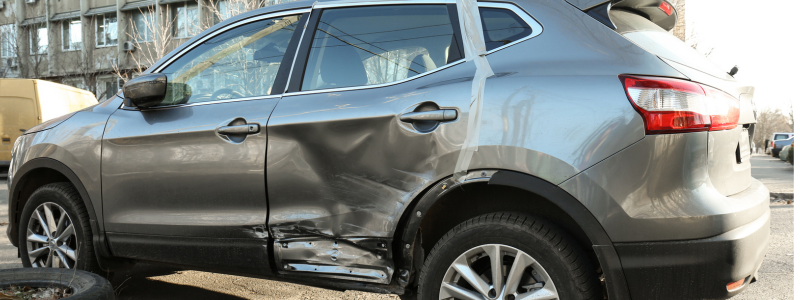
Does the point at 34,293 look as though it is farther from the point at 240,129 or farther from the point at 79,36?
the point at 79,36

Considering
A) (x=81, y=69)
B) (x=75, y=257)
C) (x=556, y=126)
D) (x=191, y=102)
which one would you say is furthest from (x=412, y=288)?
(x=81, y=69)

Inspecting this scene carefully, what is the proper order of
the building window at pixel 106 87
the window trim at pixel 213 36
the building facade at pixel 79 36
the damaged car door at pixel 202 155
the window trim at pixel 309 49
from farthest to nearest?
the building window at pixel 106 87, the building facade at pixel 79 36, the window trim at pixel 213 36, the damaged car door at pixel 202 155, the window trim at pixel 309 49

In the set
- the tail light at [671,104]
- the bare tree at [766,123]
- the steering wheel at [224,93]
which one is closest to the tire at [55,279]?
the steering wheel at [224,93]

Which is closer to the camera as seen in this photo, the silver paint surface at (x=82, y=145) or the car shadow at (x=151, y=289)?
the silver paint surface at (x=82, y=145)

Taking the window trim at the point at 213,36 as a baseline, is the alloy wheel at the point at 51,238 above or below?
below

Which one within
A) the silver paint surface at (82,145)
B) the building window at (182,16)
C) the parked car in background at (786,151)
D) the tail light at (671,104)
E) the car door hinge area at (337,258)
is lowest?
the parked car in background at (786,151)

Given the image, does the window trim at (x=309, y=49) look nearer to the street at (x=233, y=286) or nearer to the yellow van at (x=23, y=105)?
the street at (x=233, y=286)

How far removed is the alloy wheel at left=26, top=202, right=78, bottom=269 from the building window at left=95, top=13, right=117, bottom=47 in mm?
26899

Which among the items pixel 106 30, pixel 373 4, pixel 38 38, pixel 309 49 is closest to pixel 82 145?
pixel 309 49

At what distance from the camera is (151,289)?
13.8 ft

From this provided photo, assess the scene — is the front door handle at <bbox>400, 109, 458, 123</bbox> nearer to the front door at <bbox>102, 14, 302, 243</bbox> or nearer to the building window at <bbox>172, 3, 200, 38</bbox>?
the front door at <bbox>102, 14, 302, 243</bbox>

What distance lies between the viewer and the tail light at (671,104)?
212 cm

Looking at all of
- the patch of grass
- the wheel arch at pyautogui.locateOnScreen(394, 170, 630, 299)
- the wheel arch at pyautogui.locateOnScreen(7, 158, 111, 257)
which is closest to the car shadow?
the wheel arch at pyautogui.locateOnScreen(7, 158, 111, 257)

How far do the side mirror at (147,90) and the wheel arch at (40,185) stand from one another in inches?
26.7
